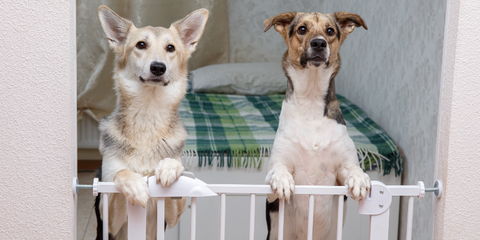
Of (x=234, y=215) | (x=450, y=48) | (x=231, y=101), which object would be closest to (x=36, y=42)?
(x=450, y=48)

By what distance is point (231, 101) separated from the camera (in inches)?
146

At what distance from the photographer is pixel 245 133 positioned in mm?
2723

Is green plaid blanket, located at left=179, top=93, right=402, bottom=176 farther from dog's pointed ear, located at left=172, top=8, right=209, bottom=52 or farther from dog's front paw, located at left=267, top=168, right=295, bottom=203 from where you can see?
dog's front paw, located at left=267, top=168, right=295, bottom=203

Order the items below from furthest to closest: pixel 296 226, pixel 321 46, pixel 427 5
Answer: pixel 427 5, pixel 296 226, pixel 321 46

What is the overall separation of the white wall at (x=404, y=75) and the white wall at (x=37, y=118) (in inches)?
46.0

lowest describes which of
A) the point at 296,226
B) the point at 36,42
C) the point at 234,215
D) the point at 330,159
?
the point at 234,215

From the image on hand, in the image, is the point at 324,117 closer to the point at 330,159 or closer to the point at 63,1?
the point at 330,159

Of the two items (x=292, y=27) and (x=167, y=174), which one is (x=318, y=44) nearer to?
(x=292, y=27)

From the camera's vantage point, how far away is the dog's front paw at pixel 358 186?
1360mm

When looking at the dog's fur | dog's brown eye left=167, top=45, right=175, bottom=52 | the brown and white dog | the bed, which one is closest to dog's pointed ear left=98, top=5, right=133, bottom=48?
the dog's fur

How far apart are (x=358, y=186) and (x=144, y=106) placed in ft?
2.54

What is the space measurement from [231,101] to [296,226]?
206cm

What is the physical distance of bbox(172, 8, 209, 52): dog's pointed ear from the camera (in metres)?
1.65

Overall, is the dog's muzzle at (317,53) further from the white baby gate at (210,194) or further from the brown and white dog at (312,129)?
the white baby gate at (210,194)
